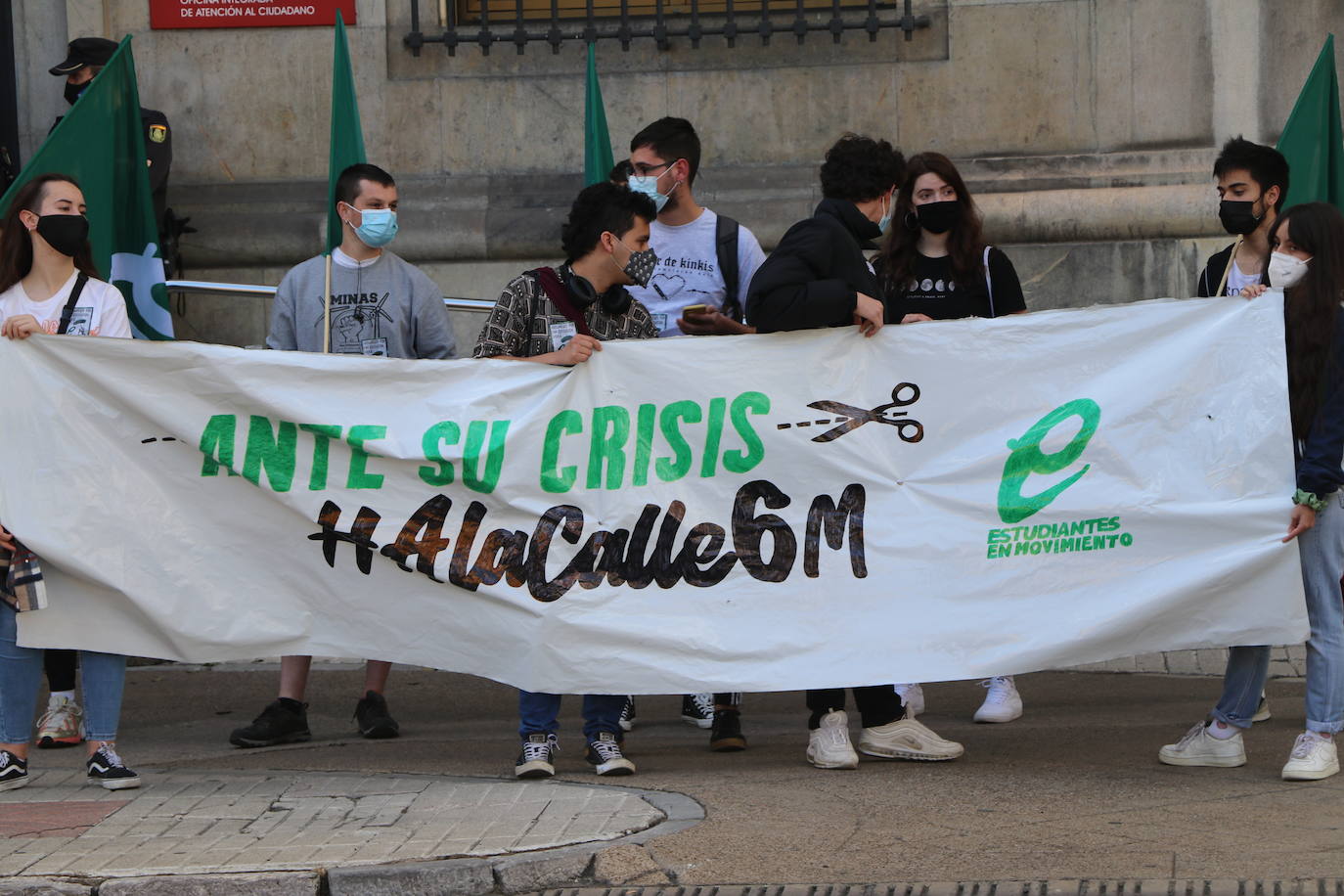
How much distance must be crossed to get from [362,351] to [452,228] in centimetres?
350

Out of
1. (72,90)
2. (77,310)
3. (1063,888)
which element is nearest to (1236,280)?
(1063,888)

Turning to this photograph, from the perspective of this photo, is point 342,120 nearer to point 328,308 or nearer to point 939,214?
point 328,308

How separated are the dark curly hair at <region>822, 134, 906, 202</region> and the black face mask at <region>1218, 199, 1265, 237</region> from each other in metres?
1.43

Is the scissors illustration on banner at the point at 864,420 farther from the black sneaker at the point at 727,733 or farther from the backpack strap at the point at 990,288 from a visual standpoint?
the black sneaker at the point at 727,733

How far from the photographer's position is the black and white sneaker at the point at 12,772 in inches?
238

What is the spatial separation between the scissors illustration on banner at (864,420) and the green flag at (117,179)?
115 inches

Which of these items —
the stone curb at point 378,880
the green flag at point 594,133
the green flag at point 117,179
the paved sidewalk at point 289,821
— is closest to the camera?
the stone curb at point 378,880

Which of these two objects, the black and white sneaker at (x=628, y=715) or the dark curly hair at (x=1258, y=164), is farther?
the black and white sneaker at (x=628, y=715)

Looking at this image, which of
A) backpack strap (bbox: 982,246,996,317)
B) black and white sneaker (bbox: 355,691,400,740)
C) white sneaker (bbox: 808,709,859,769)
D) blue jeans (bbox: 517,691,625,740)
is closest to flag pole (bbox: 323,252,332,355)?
black and white sneaker (bbox: 355,691,400,740)

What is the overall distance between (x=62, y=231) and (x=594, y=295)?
6.11ft

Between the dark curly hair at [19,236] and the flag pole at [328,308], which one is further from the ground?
the dark curly hair at [19,236]

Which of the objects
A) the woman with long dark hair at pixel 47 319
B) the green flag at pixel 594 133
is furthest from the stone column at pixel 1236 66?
the woman with long dark hair at pixel 47 319

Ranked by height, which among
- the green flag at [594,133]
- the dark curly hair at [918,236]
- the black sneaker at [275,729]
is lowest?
the black sneaker at [275,729]

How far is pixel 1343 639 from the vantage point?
5887 mm
